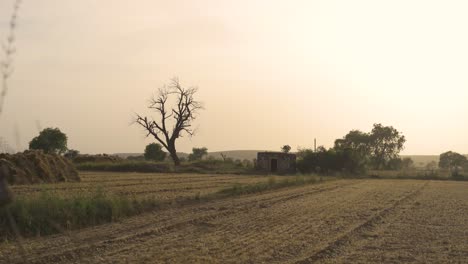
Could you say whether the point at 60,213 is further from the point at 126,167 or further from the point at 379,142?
the point at 379,142

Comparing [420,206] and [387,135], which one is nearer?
[420,206]

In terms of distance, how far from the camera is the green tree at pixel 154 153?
104 m

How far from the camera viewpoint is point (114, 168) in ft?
206

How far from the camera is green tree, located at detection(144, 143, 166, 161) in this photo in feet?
342

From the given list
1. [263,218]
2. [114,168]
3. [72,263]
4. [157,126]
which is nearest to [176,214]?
[263,218]

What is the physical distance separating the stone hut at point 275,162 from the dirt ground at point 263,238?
4986cm

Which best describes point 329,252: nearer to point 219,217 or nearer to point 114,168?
point 219,217

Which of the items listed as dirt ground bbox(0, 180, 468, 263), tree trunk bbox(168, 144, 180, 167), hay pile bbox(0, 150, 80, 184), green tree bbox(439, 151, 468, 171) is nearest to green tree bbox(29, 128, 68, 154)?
tree trunk bbox(168, 144, 180, 167)

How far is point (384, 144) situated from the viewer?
408ft

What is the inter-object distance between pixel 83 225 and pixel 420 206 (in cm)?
1440

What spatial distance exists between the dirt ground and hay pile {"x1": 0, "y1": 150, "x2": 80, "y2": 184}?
46.1ft

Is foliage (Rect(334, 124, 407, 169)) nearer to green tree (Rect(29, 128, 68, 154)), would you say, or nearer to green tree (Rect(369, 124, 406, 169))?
green tree (Rect(369, 124, 406, 169))

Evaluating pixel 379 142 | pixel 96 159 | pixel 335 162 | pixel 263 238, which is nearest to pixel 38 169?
pixel 263 238

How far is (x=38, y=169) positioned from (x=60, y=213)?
19217 mm
